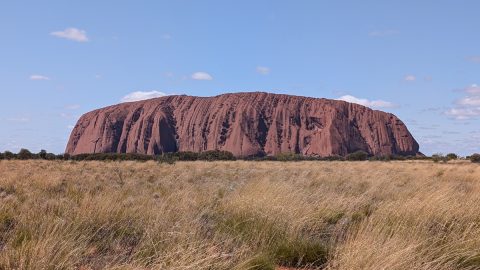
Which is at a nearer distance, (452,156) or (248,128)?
(452,156)

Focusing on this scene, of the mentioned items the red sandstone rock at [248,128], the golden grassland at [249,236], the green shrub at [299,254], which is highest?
the red sandstone rock at [248,128]

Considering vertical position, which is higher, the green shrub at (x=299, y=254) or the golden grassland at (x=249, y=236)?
the golden grassland at (x=249, y=236)

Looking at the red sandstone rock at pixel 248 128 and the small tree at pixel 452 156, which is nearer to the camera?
the small tree at pixel 452 156

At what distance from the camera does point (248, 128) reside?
13112 cm

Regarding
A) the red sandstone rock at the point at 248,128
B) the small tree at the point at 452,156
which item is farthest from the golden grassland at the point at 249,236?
the red sandstone rock at the point at 248,128

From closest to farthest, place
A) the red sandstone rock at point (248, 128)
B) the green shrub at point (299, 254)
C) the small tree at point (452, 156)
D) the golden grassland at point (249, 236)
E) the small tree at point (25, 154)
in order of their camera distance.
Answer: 1. the golden grassland at point (249, 236)
2. the green shrub at point (299, 254)
3. the small tree at point (25, 154)
4. the small tree at point (452, 156)
5. the red sandstone rock at point (248, 128)

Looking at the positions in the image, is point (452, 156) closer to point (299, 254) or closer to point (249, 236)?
point (249, 236)

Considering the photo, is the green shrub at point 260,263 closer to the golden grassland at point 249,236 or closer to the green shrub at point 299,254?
the golden grassland at point 249,236

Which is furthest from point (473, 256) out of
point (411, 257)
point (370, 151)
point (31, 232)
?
point (370, 151)

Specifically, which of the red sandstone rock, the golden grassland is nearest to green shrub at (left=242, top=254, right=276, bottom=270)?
the golden grassland

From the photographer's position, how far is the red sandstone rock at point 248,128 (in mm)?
127062

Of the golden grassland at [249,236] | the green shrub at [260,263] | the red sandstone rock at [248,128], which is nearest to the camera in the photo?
the golden grassland at [249,236]

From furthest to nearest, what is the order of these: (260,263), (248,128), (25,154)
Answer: (248,128) < (25,154) < (260,263)

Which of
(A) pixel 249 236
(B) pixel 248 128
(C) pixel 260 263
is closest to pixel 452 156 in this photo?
(B) pixel 248 128
